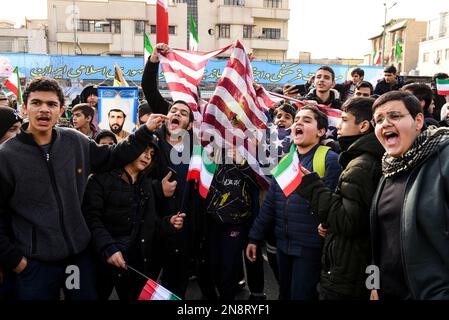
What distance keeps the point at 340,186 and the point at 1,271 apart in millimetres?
2379

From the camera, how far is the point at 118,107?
562 cm

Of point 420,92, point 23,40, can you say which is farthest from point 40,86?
point 23,40

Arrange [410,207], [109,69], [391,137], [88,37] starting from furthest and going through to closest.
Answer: [88,37] < [109,69] < [391,137] < [410,207]

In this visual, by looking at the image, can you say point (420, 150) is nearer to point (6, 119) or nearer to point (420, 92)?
point (420, 92)

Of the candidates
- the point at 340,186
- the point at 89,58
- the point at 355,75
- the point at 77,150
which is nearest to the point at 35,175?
the point at 77,150

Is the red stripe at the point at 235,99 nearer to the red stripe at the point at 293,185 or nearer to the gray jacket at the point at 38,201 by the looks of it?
the red stripe at the point at 293,185

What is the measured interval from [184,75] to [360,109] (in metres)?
2.02

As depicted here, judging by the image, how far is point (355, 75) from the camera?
720 centimetres

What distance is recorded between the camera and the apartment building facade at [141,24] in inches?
1757

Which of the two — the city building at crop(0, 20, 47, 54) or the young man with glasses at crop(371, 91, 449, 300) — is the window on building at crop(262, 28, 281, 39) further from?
the young man with glasses at crop(371, 91, 449, 300)

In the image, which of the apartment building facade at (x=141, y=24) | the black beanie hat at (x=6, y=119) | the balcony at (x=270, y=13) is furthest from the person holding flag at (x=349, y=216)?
the balcony at (x=270, y=13)

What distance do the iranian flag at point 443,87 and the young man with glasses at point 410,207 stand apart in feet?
16.6

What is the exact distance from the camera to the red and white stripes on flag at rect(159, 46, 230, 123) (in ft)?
14.2

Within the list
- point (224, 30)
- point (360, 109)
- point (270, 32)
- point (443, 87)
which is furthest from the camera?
point (270, 32)
